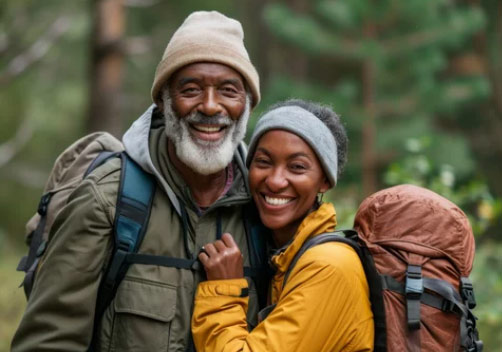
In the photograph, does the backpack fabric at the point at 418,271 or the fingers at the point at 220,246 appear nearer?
the backpack fabric at the point at 418,271

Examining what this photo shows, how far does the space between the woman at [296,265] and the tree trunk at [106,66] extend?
6.66 m

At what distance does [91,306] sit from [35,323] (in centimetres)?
26

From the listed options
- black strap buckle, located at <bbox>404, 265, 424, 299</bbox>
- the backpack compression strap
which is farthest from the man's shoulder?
black strap buckle, located at <bbox>404, 265, 424, 299</bbox>

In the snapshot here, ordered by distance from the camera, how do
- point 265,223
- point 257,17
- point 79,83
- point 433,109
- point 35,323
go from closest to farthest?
point 35,323 → point 265,223 → point 433,109 → point 257,17 → point 79,83

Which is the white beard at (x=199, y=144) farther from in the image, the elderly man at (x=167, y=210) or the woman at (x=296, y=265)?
the woman at (x=296, y=265)

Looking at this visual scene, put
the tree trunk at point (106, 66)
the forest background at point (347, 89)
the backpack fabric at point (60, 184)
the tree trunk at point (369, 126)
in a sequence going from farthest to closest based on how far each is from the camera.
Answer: the tree trunk at point (369, 126) < the tree trunk at point (106, 66) < the forest background at point (347, 89) < the backpack fabric at point (60, 184)

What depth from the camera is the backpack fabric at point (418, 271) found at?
2.82m

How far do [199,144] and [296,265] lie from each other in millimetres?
790

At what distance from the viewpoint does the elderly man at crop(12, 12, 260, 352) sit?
3.03 metres

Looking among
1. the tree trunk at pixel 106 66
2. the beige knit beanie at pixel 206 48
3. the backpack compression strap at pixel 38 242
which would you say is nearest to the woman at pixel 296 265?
the beige knit beanie at pixel 206 48

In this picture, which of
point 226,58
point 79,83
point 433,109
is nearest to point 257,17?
point 79,83

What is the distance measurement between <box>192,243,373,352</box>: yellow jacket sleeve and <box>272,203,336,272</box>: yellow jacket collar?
Answer: 14 cm

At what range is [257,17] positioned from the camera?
56.5ft

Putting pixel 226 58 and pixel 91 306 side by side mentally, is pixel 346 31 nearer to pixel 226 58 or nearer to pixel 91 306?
pixel 226 58
